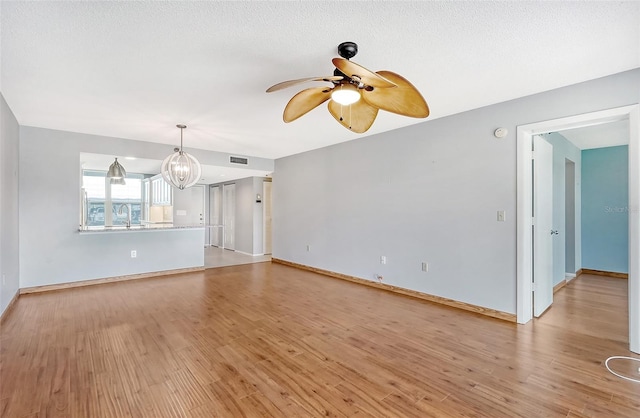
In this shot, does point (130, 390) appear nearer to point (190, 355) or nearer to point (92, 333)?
point (190, 355)

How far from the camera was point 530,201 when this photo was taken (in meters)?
3.22

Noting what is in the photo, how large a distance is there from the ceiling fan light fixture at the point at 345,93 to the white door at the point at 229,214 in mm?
6871

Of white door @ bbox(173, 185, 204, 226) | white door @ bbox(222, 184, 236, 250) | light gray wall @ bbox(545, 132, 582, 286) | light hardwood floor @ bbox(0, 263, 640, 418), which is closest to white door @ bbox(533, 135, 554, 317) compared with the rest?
light hardwood floor @ bbox(0, 263, 640, 418)

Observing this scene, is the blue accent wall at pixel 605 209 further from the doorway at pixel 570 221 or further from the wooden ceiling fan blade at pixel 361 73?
the wooden ceiling fan blade at pixel 361 73

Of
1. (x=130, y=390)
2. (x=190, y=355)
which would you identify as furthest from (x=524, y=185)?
(x=130, y=390)

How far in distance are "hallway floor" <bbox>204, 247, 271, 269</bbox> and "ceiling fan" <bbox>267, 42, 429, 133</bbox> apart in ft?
16.1

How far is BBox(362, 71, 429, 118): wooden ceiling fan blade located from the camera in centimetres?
191

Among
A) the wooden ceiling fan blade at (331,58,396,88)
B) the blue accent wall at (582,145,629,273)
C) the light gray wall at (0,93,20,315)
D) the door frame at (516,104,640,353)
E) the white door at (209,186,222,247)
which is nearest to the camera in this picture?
the wooden ceiling fan blade at (331,58,396,88)

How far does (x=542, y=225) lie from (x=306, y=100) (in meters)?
3.13

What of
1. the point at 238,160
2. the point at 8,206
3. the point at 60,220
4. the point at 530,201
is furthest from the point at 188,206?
the point at 530,201

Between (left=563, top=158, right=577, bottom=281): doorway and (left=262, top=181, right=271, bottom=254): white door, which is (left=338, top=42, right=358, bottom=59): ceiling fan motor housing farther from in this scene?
(left=262, top=181, right=271, bottom=254): white door

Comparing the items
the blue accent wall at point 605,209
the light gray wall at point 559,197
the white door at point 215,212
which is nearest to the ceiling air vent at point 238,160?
the white door at point 215,212

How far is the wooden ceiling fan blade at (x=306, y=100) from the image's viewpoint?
7.29 ft

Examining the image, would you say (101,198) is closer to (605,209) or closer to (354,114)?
(354,114)
